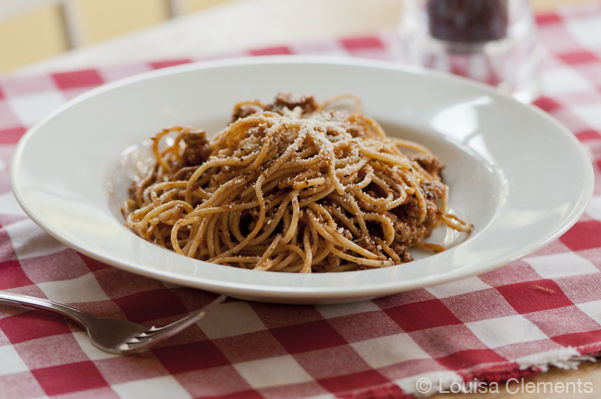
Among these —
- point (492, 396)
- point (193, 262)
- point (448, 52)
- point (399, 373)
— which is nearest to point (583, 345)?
point (492, 396)

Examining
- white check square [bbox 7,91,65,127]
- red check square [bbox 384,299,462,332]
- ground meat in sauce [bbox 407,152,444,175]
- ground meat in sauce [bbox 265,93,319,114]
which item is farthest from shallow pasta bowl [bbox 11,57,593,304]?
white check square [bbox 7,91,65,127]

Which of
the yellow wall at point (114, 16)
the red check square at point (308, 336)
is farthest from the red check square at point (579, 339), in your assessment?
the yellow wall at point (114, 16)

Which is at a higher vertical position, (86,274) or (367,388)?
(86,274)

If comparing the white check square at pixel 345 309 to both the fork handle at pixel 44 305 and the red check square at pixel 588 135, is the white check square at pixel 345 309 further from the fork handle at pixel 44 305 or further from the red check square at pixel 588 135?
the red check square at pixel 588 135

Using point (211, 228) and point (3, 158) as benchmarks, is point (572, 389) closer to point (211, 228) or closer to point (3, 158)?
point (211, 228)

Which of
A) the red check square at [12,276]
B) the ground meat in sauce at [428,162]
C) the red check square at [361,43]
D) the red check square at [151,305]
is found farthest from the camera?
the red check square at [361,43]

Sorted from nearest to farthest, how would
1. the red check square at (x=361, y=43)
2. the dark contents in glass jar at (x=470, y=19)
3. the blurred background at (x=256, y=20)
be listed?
1. the dark contents in glass jar at (x=470, y=19)
2. the red check square at (x=361, y=43)
3. the blurred background at (x=256, y=20)

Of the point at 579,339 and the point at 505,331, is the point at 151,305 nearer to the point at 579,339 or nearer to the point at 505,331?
the point at 505,331
